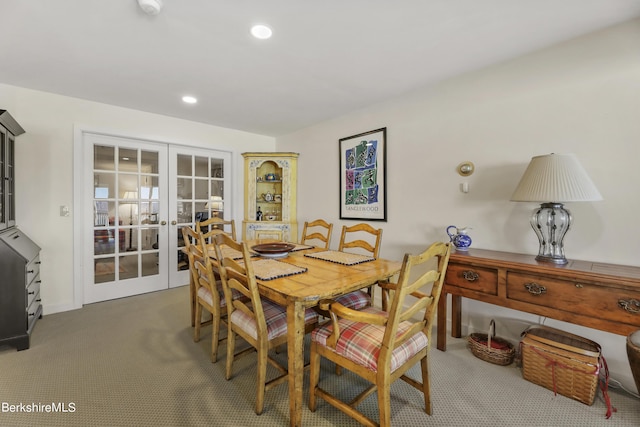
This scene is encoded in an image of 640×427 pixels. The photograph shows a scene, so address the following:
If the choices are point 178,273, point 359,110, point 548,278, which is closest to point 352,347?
point 548,278

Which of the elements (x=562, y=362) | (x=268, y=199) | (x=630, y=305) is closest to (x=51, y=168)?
(x=268, y=199)

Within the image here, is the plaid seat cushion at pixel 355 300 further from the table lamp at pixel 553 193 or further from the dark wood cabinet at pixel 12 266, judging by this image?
the dark wood cabinet at pixel 12 266

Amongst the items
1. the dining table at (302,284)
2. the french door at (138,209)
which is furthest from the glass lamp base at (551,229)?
the french door at (138,209)

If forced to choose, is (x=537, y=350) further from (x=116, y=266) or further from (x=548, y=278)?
(x=116, y=266)

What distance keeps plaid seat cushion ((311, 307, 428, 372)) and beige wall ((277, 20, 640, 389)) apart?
Result: 1340 mm

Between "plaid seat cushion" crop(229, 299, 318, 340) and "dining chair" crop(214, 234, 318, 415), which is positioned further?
"plaid seat cushion" crop(229, 299, 318, 340)

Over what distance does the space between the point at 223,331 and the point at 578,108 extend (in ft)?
10.7

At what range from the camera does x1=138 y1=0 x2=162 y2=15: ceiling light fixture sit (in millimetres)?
1546

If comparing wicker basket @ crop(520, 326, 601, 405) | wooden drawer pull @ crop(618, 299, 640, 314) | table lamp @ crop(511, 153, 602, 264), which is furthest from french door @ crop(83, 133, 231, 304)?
wooden drawer pull @ crop(618, 299, 640, 314)

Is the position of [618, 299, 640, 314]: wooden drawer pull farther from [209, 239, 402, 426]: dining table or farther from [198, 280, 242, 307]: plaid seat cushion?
[198, 280, 242, 307]: plaid seat cushion

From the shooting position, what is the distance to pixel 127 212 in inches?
135

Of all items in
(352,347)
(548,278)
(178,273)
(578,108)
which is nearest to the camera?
(352,347)

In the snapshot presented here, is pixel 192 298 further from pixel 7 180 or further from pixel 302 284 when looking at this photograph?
pixel 7 180
